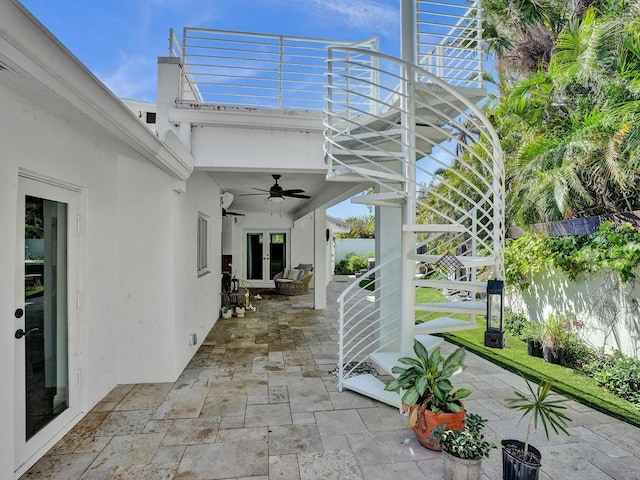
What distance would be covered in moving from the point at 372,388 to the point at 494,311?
1640 mm

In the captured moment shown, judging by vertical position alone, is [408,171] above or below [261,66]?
below

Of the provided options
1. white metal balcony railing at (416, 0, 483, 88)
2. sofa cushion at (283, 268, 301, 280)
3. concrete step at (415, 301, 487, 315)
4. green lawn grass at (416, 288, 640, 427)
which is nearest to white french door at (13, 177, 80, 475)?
concrete step at (415, 301, 487, 315)

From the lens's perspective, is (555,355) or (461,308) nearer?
(461,308)

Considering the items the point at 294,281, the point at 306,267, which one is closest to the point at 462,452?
the point at 294,281

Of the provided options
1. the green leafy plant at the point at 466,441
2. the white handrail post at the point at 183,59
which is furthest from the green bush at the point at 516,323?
the white handrail post at the point at 183,59

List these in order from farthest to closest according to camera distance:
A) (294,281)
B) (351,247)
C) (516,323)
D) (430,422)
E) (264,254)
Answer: (351,247) < (264,254) < (294,281) < (516,323) < (430,422)

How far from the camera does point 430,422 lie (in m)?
2.53

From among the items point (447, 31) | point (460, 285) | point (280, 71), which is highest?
point (447, 31)

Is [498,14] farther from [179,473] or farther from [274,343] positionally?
[179,473]

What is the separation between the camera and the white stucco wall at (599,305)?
393 cm

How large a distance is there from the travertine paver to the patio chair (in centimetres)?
603

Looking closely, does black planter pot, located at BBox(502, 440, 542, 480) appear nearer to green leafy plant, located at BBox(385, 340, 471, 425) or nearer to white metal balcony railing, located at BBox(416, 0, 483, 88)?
green leafy plant, located at BBox(385, 340, 471, 425)

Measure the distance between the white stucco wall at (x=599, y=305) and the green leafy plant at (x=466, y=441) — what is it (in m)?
2.97

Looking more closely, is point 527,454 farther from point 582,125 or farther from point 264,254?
point 264,254
